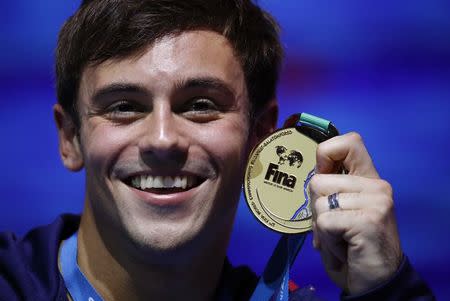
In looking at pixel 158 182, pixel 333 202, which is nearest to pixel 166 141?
pixel 158 182

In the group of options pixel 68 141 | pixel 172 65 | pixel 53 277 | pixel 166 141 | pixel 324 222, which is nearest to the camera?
pixel 324 222

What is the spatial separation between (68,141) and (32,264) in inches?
19.1

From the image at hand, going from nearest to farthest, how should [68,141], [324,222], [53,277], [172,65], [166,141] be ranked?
[324,222], [166,141], [172,65], [53,277], [68,141]

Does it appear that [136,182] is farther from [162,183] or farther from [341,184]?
[341,184]

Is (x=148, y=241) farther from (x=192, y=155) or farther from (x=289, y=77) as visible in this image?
(x=289, y=77)

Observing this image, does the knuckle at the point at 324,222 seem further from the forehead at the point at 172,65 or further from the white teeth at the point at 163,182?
the forehead at the point at 172,65

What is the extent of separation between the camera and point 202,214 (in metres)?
2.67

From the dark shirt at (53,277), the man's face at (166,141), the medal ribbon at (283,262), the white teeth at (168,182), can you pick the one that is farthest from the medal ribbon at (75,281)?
the medal ribbon at (283,262)

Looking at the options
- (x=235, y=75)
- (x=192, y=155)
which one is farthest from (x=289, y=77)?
(x=192, y=155)

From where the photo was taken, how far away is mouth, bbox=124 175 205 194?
2.64 m

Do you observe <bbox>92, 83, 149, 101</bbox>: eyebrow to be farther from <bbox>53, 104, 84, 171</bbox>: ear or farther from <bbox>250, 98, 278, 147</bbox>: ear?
<bbox>250, 98, 278, 147</bbox>: ear

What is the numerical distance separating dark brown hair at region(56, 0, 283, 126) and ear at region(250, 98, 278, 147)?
0.11 feet

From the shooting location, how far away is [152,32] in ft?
8.78

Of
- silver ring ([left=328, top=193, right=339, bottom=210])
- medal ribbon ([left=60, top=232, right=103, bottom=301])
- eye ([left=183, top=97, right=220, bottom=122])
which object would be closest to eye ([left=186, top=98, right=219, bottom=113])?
eye ([left=183, top=97, right=220, bottom=122])
